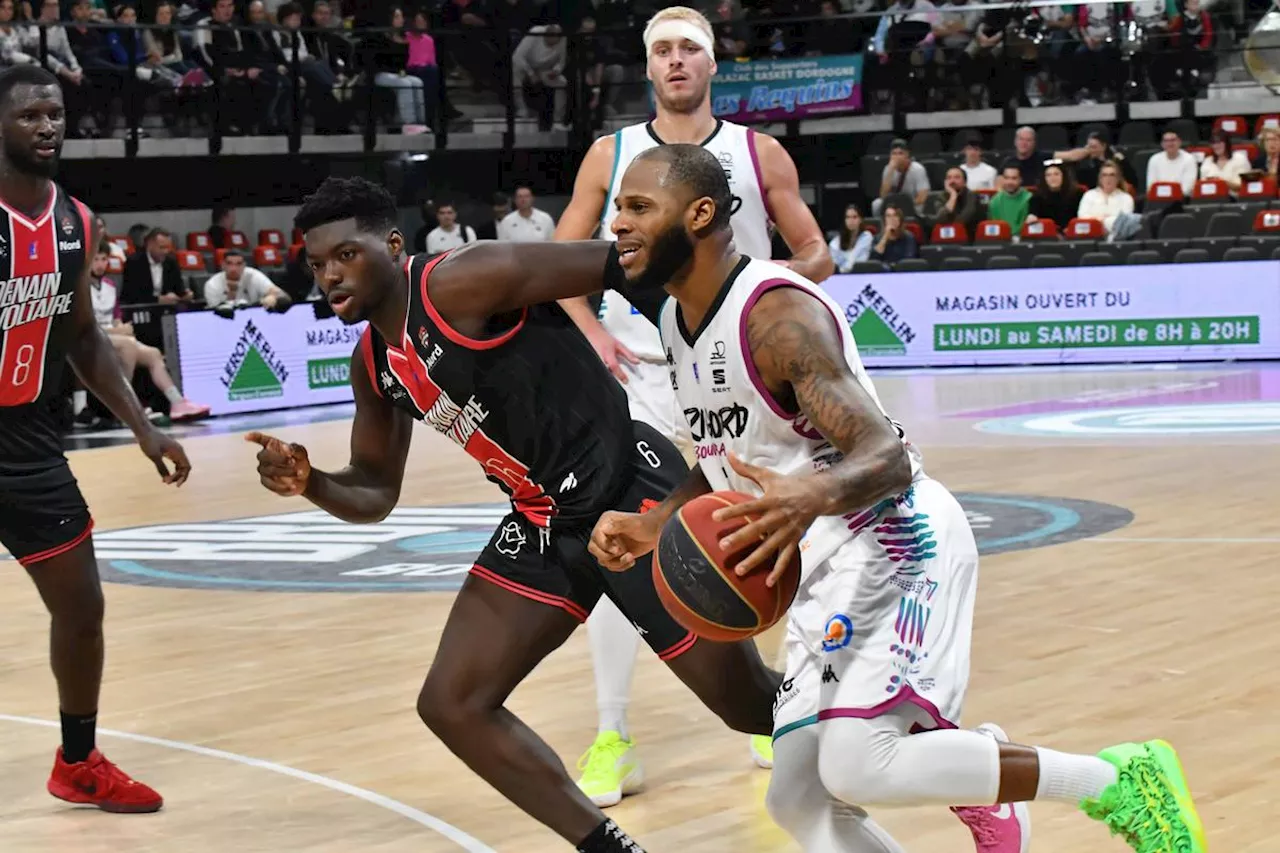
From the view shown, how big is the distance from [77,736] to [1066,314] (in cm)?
1385

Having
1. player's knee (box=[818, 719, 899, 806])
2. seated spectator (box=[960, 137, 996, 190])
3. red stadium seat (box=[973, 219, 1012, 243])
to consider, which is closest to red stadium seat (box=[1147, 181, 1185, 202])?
red stadium seat (box=[973, 219, 1012, 243])

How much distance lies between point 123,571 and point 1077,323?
36.3ft

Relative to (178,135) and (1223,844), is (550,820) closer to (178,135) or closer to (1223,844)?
(1223,844)

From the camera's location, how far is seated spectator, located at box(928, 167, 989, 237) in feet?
62.7

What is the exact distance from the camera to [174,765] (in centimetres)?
560

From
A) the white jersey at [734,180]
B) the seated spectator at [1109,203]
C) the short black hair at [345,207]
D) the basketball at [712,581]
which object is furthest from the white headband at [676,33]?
the seated spectator at [1109,203]

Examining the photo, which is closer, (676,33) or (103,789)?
(103,789)

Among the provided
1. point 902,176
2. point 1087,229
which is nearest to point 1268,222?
point 1087,229

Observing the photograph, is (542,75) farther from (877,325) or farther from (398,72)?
(877,325)

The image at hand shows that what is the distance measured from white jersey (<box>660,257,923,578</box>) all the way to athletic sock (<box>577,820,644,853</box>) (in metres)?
0.83

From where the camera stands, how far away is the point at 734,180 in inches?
221

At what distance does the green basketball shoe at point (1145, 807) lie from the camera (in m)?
3.63

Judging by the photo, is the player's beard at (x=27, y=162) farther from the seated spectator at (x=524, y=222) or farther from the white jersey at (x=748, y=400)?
the seated spectator at (x=524, y=222)

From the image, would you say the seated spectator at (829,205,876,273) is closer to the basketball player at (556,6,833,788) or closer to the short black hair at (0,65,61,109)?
the basketball player at (556,6,833,788)
